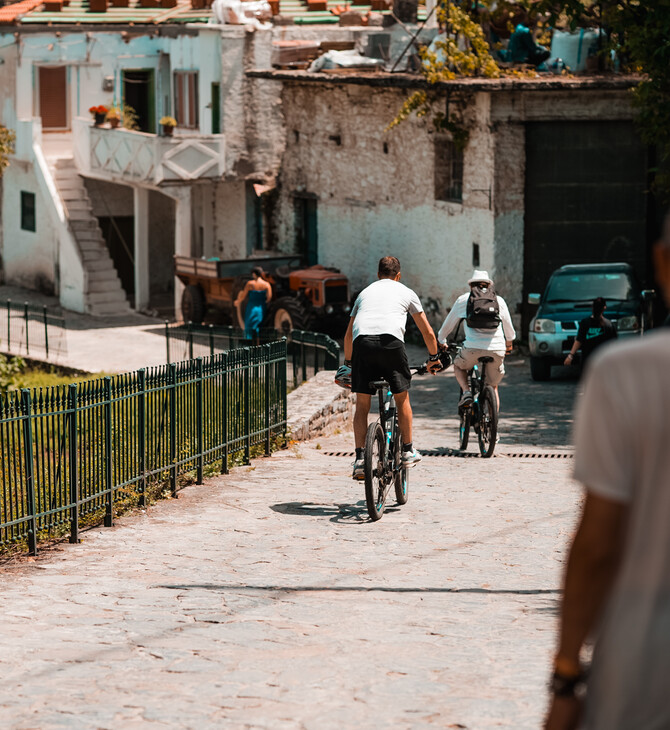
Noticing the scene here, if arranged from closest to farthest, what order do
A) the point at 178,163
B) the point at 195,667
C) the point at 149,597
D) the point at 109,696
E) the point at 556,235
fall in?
the point at 109,696 → the point at 195,667 → the point at 149,597 → the point at 556,235 → the point at 178,163

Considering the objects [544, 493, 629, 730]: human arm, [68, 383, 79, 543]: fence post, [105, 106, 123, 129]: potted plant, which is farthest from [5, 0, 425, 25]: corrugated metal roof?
[544, 493, 629, 730]: human arm

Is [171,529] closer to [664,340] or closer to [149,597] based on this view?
[149,597]

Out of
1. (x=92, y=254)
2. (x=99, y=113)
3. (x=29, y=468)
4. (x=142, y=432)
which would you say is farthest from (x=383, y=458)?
(x=99, y=113)

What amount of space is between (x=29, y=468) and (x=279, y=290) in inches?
719

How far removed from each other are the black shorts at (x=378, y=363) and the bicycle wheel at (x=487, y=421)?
3.66 m

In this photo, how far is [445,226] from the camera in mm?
26016

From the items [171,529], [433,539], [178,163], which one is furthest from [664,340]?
[178,163]

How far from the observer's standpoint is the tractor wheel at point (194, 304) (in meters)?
28.7

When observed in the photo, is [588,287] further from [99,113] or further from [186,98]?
[99,113]

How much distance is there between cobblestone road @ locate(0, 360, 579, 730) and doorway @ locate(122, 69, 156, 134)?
23241mm

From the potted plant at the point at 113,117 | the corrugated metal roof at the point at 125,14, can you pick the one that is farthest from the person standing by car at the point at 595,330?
the corrugated metal roof at the point at 125,14

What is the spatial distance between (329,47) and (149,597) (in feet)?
84.7

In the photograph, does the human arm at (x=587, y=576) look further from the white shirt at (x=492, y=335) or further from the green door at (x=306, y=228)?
the green door at (x=306, y=228)

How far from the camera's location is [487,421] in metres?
13.8
